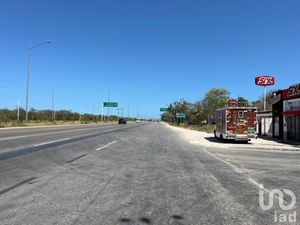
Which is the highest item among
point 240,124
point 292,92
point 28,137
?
point 292,92

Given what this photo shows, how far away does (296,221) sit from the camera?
6039 mm

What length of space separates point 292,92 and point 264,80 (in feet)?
78.2

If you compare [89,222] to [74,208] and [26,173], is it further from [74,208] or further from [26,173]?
[26,173]

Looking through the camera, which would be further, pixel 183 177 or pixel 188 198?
pixel 183 177

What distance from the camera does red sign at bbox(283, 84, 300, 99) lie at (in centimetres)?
3050

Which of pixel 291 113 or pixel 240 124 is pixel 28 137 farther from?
→ pixel 291 113

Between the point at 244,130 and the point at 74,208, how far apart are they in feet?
77.4

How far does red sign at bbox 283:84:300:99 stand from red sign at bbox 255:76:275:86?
21.7 metres

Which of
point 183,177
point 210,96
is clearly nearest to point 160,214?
point 183,177

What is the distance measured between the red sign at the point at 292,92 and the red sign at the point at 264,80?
21.7m

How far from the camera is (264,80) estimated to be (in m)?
54.7

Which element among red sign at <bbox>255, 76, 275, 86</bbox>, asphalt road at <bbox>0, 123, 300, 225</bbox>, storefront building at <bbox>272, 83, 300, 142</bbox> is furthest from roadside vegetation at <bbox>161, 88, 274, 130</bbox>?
asphalt road at <bbox>0, 123, 300, 225</bbox>

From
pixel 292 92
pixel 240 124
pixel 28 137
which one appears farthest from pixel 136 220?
pixel 292 92

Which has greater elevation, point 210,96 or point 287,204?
point 210,96
